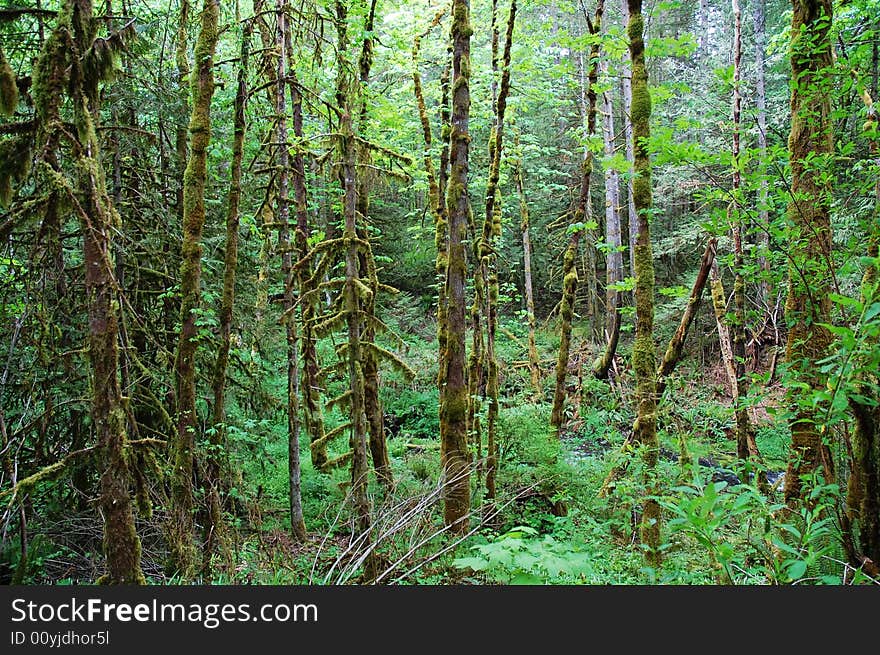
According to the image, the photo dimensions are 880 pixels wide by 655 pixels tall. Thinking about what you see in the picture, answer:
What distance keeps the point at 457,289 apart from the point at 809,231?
456 centimetres

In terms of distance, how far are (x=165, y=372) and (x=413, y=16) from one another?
30.2 feet

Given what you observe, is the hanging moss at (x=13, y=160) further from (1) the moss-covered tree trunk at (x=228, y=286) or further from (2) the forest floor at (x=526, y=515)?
(2) the forest floor at (x=526, y=515)

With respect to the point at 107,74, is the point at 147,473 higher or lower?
lower

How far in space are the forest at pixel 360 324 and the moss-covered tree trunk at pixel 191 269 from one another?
0.12 ft

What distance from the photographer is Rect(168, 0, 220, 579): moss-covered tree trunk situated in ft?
19.1

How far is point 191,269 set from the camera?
19.3 ft

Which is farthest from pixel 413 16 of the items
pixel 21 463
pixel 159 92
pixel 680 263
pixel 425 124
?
pixel 680 263

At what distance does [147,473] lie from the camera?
271 inches

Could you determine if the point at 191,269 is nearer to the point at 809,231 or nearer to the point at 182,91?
the point at 182,91

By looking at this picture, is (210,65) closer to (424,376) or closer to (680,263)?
(424,376)

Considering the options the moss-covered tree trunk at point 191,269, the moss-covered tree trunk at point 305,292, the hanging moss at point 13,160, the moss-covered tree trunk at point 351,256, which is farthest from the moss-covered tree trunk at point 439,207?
the hanging moss at point 13,160

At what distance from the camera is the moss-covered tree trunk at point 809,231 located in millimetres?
3650

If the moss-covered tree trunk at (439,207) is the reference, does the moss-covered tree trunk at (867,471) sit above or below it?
below

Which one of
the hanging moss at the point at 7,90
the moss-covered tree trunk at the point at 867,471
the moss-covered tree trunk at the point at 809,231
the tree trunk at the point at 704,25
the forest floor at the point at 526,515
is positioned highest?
the tree trunk at the point at 704,25
